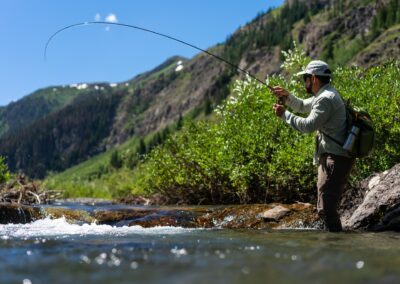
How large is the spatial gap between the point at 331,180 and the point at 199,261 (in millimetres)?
4406

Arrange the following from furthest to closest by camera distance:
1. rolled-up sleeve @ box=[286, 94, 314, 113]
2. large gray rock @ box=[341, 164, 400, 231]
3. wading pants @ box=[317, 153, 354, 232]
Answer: large gray rock @ box=[341, 164, 400, 231] < rolled-up sleeve @ box=[286, 94, 314, 113] < wading pants @ box=[317, 153, 354, 232]

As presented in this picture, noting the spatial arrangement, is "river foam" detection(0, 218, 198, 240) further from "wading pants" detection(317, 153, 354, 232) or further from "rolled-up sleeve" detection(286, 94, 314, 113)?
"rolled-up sleeve" detection(286, 94, 314, 113)

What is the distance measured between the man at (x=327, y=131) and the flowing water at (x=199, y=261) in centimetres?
158

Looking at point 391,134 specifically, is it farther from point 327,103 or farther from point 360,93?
point 327,103

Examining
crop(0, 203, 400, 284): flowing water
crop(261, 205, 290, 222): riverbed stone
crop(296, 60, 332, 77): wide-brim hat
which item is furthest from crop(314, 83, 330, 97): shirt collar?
crop(261, 205, 290, 222): riverbed stone

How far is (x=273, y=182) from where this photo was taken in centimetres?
1861

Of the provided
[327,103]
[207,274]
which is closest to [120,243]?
[207,274]

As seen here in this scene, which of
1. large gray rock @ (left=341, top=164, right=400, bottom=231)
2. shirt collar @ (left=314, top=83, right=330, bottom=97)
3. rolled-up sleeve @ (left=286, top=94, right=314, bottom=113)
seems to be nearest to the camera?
shirt collar @ (left=314, top=83, right=330, bottom=97)

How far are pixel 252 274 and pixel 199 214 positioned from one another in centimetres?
1004

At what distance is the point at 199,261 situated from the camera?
17.9 feet

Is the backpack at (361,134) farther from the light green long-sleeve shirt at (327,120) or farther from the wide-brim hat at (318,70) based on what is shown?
the wide-brim hat at (318,70)

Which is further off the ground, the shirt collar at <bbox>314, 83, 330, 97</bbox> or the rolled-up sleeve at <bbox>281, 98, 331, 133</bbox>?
the shirt collar at <bbox>314, 83, 330, 97</bbox>

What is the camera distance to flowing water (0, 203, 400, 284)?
4.58 meters

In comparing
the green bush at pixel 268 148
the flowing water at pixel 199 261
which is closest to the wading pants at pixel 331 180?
the flowing water at pixel 199 261
